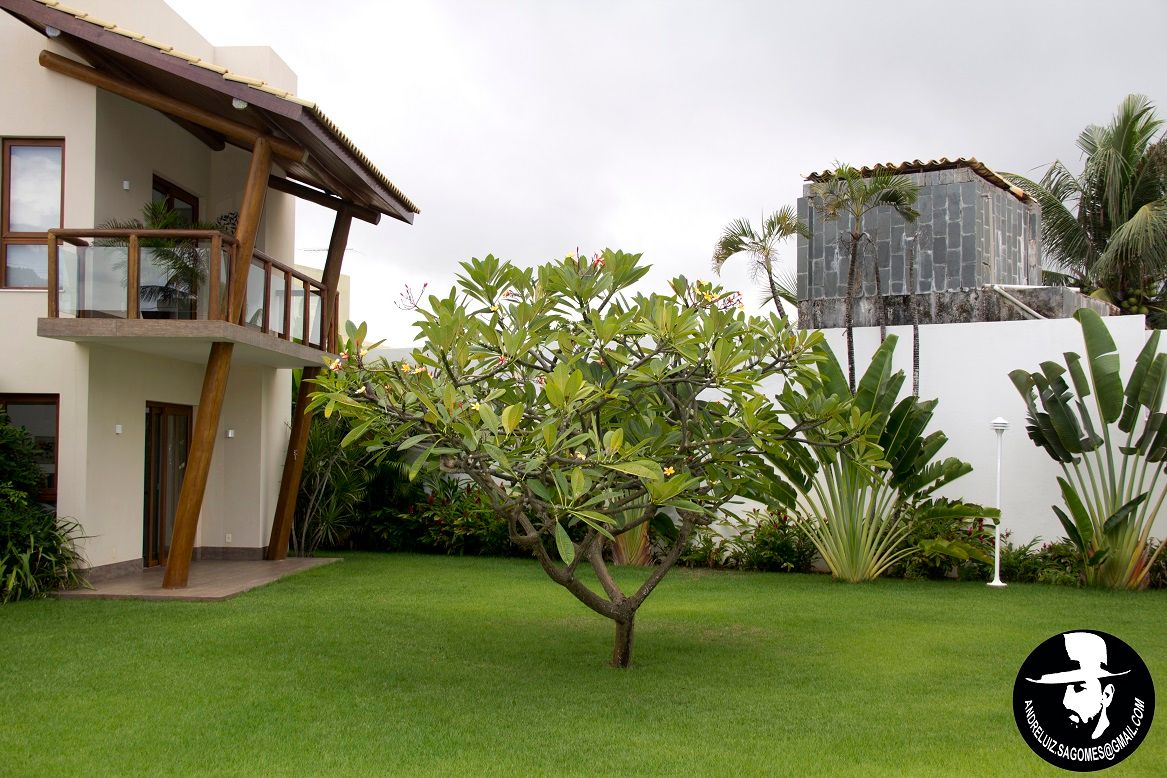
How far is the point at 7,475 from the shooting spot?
40.7ft

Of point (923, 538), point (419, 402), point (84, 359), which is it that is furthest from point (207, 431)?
point (923, 538)

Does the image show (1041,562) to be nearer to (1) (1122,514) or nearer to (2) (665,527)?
(1) (1122,514)

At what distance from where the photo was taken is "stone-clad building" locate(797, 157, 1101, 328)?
17.8 metres

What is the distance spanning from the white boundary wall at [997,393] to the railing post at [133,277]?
979 cm

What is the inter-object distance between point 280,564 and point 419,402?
9.36 m

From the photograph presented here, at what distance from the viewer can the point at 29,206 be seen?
531 inches

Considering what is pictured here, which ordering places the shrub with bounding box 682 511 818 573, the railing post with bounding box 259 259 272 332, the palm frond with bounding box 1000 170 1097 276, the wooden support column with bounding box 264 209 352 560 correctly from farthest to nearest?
the palm frond with bounding box 1000 170 1097 276 < the wooden support column with bounding box 264 209 352 560 < the shrub with bounding box 682 511 818 573 < the railing post with bounding box 259 259 272 332

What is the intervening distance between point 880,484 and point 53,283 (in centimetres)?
1040

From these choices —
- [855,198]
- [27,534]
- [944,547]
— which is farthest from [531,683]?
[855,198]

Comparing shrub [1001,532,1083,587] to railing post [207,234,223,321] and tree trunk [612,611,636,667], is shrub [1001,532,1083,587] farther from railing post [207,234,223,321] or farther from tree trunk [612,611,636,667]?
railing post [207,234,223,321]

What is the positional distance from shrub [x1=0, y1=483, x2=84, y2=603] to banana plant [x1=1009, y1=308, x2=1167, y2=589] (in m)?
11.8

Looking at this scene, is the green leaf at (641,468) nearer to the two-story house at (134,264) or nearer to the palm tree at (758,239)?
the two-story house at (134,264)

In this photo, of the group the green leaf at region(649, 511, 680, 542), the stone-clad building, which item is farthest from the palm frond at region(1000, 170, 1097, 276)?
the green leaf at region(649, 511, 680, 542)

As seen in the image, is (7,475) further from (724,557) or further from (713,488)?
(724,557)
